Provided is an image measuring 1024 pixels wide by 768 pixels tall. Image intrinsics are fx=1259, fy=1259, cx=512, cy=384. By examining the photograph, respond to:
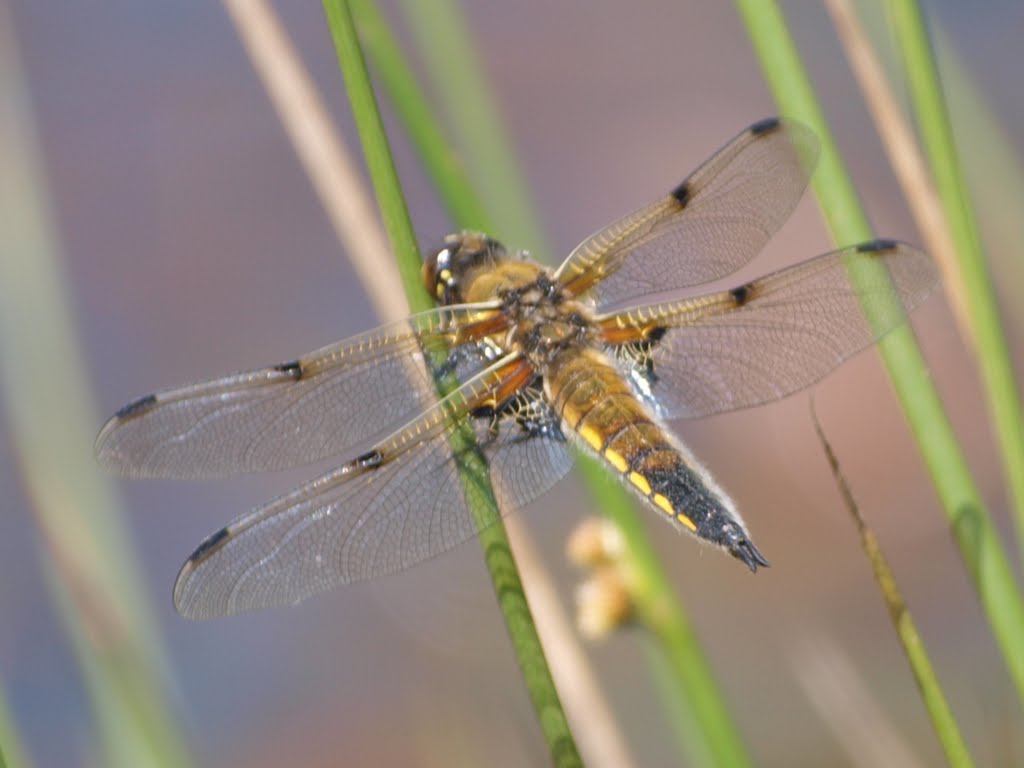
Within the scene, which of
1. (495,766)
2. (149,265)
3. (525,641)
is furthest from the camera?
(149,265)

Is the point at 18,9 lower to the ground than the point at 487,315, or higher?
higher

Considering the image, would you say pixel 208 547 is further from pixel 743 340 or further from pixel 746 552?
pixel 743 340

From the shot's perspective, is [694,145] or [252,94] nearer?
[694,145]

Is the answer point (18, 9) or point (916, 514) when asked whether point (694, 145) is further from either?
point (18, 9)

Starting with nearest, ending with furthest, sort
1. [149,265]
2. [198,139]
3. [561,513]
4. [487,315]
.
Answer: [487,315], [561,513], [149,265], [198,139]

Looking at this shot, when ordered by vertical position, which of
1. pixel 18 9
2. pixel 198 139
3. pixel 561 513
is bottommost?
pixel 561 513

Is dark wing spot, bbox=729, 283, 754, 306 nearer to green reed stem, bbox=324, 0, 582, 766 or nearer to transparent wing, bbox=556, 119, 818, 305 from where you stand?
transparent wing, bbox=556, 119, 818, 305

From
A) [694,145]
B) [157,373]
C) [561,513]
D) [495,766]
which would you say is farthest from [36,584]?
[694,145]
